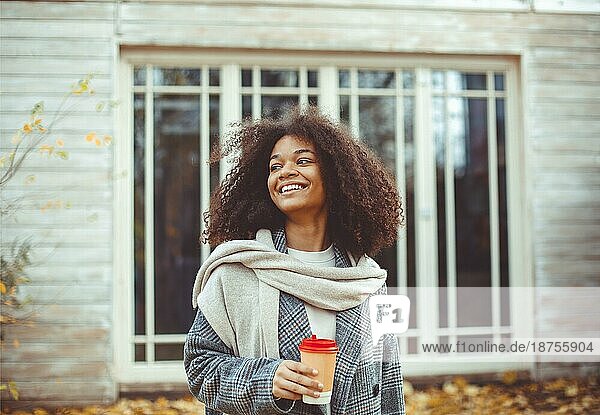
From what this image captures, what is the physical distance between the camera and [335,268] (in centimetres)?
187

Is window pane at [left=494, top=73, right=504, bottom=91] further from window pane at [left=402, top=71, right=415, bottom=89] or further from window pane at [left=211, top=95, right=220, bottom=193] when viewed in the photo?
window pane at [left=211, top=95, right=220, bottom=193]

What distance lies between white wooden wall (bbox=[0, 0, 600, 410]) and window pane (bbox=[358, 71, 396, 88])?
0.64ft

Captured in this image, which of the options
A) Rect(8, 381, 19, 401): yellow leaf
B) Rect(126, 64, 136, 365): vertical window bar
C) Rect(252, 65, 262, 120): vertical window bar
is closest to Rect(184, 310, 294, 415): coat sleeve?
Rect(8, 381, 19, 401): yellow leaf

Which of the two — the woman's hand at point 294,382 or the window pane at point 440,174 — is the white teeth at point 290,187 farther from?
the window pane at point 440,174

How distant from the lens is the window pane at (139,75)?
4.82m

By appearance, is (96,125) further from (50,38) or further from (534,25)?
(534,25)

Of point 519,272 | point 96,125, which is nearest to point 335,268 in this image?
point 96,125

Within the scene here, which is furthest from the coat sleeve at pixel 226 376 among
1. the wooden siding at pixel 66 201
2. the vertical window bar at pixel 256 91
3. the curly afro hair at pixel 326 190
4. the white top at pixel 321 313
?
the vertical window bar at pixel 256 91

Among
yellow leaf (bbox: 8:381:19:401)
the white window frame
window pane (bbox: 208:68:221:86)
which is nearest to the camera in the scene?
yellow leaf (bbox: 8:381:19:401)

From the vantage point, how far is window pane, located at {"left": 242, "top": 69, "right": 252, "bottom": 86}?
16.0 ft


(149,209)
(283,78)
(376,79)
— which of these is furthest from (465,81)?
(149,209)

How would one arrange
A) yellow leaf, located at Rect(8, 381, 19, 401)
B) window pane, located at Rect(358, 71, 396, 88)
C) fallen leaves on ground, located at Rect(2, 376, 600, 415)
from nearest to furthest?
yellow leaf, located at Rect(8, 381, 19, 401), fallen leaves on ground, located at Rect(2, 376, 600, 415), window pane, located at Rect(358, 71, 396, 88)

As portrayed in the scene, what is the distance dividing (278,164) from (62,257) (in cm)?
302

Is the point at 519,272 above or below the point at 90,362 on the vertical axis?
above
